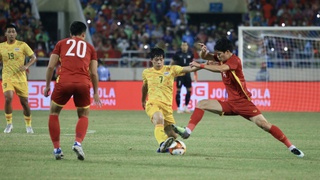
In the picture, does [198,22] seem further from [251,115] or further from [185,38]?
[251,115]

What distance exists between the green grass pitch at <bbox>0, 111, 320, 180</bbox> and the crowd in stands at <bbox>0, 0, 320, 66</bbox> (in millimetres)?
12420

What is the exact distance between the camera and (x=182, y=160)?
12.1 metres

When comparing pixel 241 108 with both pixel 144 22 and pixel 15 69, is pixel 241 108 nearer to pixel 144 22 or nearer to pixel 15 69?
pixel 15 69

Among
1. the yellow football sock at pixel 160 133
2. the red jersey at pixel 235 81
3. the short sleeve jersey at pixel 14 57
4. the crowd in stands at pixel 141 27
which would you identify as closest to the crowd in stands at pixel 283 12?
the crowd in stands at pixel 141 27

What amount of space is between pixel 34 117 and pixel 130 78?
8.96m

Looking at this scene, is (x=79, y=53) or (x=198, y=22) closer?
(x=79, y=53)

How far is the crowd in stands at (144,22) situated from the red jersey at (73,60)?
1953 centimetres

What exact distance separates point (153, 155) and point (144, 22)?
72.0 ft

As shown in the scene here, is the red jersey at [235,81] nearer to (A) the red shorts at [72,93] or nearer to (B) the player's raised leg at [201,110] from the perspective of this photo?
(B) the player's raised leg at [201,110]

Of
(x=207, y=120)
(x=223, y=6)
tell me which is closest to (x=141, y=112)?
(x=207, y=120)

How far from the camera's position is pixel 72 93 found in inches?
466

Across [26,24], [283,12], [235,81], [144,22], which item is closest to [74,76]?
[235,81]

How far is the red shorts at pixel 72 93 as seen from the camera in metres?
11.7

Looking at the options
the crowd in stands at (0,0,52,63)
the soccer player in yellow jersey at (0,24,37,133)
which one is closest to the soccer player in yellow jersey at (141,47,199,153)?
the soccer player in yellow jersey at (0,24,37,133)
